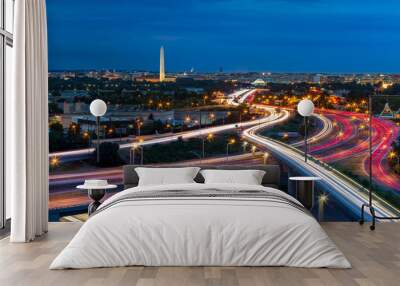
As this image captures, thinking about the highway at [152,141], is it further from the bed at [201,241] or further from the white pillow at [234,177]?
the bed at [201,241]

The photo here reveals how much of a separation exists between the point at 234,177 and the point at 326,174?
6.63ft

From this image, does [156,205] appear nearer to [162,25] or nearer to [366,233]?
[366,233]

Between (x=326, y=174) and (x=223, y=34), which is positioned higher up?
(x=223, y=34)

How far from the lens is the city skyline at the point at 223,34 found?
29.7ft

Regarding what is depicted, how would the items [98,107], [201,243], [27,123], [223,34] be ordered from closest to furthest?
[201,243] → [27,123] → [98,107] → [223,34]

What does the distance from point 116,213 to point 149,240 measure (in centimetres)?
40

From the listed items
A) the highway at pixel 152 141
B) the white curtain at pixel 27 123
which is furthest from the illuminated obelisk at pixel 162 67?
the white curtain at pixel 27 123

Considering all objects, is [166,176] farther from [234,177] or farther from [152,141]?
[152,141]

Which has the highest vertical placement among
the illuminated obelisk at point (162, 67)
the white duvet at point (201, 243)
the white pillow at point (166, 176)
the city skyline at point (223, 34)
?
the city skyline at point (223, 34)

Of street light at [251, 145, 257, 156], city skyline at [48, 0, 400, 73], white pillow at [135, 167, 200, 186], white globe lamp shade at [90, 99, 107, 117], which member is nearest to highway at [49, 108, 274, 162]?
street light at [251, 145, 257, 156]

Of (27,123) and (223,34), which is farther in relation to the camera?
(223,34)

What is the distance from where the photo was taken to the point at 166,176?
726 cm

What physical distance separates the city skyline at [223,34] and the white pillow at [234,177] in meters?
2.39

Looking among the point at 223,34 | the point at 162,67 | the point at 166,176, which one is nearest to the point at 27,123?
the point at 166,176
